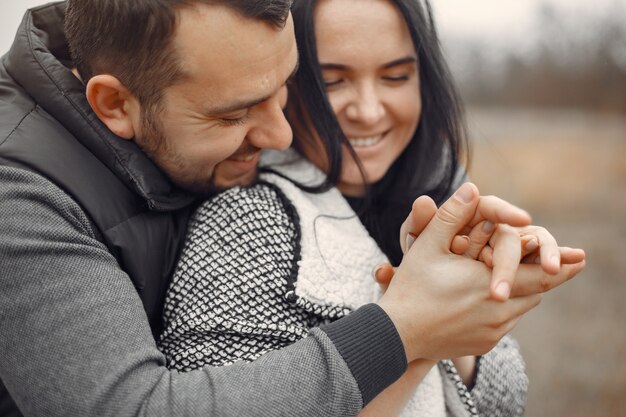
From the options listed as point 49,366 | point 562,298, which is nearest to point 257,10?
point 49,366

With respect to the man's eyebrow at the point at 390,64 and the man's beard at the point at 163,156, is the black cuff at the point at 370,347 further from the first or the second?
the man's eyebrow at the point at 390,64

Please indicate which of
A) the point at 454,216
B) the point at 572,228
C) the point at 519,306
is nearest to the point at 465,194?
the point at 454,216

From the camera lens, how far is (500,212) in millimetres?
1372

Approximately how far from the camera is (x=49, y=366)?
3.81 ft

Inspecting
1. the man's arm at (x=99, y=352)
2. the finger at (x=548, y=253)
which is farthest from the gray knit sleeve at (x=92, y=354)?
the finger at (x=548, y=253)

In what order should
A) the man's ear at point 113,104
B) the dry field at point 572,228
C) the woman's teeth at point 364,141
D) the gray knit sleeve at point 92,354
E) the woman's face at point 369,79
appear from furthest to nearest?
the dry field at point 572,228 → the woman's teeth at point 364,141 → the woman's face at point 369,79 → the man's ear at point 113,104 → the gray knit sleeve at point 92,354

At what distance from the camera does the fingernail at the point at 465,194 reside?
141 centimetres

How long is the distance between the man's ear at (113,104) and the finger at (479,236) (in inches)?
30.6

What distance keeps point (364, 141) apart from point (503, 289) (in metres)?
0.78

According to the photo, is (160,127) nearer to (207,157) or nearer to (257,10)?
(207,157)

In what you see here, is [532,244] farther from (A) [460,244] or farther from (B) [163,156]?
(B) [163,156]

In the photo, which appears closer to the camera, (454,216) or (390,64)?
(454,216)

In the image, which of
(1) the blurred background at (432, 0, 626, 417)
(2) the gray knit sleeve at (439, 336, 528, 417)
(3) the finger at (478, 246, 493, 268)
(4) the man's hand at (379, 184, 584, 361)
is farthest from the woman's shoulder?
(1) the blurred background at (432, 0, 626, 417)

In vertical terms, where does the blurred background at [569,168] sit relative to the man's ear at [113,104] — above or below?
below
